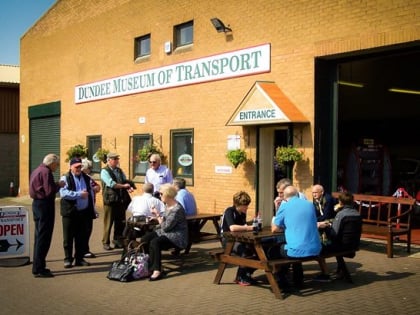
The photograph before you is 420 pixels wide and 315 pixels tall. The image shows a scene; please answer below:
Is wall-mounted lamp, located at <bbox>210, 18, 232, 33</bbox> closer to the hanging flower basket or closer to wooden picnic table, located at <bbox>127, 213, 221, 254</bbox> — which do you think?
wooden picnic table, located at <bbox>127, 213, 221, 254</bbox>

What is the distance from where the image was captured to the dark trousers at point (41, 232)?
27.4 ft

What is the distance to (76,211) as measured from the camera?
9.06m

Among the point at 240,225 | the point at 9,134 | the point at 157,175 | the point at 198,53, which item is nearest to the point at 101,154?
the point at 198,53

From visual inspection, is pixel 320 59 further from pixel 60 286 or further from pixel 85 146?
pixel 85 146

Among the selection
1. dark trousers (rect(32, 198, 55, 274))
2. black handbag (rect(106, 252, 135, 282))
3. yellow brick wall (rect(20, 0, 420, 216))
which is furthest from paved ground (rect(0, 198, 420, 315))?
yellow brick wall (rect(20, 0, 420, 216))

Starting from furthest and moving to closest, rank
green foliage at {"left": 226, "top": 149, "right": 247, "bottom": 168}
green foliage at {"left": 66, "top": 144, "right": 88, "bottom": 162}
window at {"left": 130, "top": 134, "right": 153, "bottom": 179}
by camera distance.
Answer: green foliage at {"left": 66, "top": 144, "right": 88, "bottom": 162}
window at {"left": 130, "top": 134, "right": 153, "bottom": 179}
green foliage at {"left": 226, "top": 149, "right": 247, "bottom": 168}

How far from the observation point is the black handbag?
7965mm

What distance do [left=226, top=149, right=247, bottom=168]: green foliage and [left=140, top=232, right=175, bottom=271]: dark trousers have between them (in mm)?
5113

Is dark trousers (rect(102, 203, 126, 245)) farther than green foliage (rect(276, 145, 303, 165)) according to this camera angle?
No

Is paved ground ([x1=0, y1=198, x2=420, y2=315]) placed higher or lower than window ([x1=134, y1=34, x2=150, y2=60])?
lower

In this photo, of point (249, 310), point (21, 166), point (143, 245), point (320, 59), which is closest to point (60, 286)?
point (143, 245)

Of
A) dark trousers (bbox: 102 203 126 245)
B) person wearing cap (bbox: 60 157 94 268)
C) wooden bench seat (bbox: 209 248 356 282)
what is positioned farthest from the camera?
dark trousers (bbox: 102 203 126 245)

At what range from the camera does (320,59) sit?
459 inches

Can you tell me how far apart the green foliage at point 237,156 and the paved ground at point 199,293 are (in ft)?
13.5
